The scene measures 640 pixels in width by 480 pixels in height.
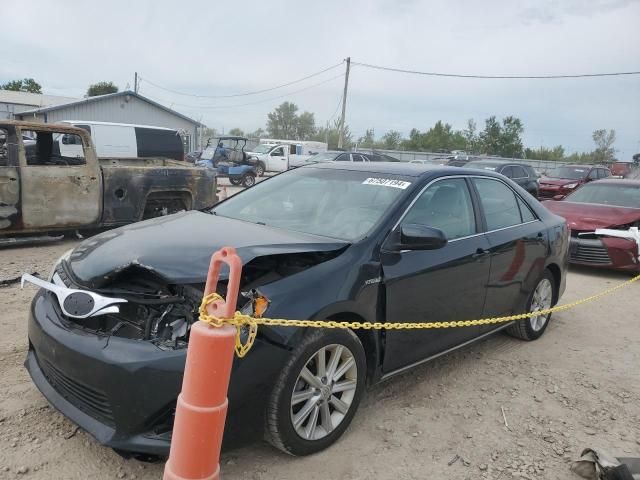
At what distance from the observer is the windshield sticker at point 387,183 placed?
12.3 feet

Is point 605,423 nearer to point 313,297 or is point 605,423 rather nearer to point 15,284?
point 313,297

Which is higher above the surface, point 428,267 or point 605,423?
point 428,267

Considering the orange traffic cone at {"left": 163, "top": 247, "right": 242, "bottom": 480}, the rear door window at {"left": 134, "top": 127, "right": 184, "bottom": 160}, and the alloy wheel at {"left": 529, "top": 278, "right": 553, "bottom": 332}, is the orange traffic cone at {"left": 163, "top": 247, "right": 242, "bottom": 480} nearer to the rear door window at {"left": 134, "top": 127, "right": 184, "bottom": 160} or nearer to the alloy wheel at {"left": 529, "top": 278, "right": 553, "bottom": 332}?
the alloy wheel at {"left": 529, "top": 278, "right": 553, "bottom": 332}

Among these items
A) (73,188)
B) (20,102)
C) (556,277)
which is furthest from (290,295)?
(20,102)

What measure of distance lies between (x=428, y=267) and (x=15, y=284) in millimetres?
4426

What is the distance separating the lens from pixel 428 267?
351 cm

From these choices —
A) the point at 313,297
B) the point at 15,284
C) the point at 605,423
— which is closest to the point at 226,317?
the point at 313,297

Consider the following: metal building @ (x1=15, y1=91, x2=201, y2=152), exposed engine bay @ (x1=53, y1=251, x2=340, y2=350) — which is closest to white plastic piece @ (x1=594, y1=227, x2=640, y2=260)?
exposed engine bay @ (x1=53, y1=251, x2=340, y2=350)

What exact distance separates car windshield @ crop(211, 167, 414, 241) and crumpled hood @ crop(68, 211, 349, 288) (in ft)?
0.70

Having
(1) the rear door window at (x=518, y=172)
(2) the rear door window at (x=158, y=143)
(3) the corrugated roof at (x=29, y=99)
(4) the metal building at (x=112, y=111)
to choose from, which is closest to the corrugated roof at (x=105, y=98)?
(4) the metal building at (x=112, y=111)

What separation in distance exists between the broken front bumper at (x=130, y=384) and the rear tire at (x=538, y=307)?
119 inches

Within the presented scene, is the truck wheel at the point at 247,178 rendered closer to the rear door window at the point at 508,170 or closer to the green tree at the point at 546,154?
the rear door window at the point at 508,170

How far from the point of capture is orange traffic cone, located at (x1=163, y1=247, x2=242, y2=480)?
1.87 metres

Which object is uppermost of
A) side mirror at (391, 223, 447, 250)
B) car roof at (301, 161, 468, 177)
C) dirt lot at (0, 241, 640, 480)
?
car roof at (301, 161, 468, 177)
